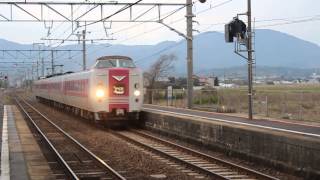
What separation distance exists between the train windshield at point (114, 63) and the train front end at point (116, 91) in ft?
0.15

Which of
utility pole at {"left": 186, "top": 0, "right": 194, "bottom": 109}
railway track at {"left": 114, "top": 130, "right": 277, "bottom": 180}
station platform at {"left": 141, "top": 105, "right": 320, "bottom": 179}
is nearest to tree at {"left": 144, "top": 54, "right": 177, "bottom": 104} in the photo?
utility pole at {"left": 186, "top": 0, "right": 194, "bottom": 109}

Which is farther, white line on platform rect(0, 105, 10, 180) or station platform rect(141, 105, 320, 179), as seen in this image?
white line on platform rect(0, 105, 10, 180)

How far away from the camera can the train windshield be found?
25.6 meters

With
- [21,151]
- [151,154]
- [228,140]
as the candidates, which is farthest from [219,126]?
[21,151]

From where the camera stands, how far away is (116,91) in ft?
82.0

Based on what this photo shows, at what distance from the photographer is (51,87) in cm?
4803

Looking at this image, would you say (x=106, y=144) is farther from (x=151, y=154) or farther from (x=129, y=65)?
(x=129, y=65)

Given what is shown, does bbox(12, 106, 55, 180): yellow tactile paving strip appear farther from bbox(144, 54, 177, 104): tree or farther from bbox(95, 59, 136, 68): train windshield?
bbox(144, 54, 177, 104): tree

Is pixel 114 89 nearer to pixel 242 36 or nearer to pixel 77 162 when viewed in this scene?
pixel 242 36

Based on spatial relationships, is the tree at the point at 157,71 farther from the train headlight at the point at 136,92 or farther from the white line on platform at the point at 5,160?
the white line on platform at the point at 5,160

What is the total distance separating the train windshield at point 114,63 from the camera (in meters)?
25.6

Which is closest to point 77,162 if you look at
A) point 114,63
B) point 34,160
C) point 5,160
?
point 34,160

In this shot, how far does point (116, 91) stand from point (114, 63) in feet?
4.82

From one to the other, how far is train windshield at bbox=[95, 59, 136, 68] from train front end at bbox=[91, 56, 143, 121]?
45 mm
